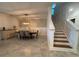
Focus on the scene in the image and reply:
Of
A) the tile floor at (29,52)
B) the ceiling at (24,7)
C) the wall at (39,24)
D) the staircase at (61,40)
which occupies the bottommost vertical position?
the tile floor at (29,52)

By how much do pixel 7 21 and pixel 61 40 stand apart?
14.5ft

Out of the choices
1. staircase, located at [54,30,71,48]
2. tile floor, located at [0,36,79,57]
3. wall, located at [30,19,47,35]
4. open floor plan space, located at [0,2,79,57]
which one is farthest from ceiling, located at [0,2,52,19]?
wall, located at [30,19,47,35]

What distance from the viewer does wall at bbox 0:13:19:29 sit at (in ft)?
21.5

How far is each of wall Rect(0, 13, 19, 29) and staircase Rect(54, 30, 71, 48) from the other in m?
3.86

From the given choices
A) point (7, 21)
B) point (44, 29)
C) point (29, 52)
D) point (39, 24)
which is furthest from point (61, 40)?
point (39, 24)

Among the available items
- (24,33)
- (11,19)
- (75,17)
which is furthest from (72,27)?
(11,19)

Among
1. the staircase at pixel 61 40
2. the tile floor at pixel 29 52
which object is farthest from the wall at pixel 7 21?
the staircase at pixel 61 40

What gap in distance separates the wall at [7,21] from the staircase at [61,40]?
386 cm

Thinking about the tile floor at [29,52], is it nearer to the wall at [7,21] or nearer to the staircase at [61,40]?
the staircase at [61,40]

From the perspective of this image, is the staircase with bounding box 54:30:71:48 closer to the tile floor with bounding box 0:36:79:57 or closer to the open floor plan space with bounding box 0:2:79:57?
the open floor plan space with bounding box 0:2:79:57

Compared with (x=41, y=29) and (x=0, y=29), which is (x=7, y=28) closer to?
(x=0, y=29)

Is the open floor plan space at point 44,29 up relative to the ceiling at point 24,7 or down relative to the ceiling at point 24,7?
down

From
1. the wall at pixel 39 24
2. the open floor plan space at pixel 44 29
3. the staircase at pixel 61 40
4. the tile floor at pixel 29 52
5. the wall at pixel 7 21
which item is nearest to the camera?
the tile floor at pixel 29 52

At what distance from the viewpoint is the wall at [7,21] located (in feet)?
21.5
